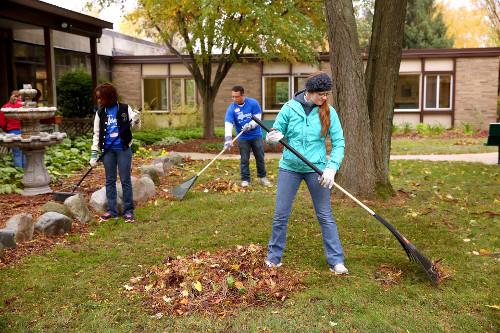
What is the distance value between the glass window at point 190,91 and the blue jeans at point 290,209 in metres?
21.3

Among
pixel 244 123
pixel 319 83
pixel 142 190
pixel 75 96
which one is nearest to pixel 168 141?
pixel 75 96

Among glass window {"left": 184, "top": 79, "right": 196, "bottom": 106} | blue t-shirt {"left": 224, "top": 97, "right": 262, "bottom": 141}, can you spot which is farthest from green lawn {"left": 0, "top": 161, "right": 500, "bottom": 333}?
glass window {"left": 184, "top": 79, "right": 196, "bottom": 106}

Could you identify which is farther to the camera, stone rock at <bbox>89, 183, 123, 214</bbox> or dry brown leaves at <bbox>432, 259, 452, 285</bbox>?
stone rock at <bbox>89, 183, 123, 214</bbox>

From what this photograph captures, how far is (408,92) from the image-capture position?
80.9 ft

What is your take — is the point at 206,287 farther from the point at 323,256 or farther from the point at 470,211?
the point at 470,211

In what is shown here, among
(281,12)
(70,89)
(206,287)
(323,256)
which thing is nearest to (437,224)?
(323,256)

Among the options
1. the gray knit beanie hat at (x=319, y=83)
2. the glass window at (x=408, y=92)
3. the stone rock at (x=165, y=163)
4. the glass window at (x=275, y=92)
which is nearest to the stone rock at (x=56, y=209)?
the gray knit beanie hat at (x=319, y=83)

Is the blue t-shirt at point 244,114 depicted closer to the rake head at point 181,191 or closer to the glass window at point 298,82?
the rake head at point 181,191

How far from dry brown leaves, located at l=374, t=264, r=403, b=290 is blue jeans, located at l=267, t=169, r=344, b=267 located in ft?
1.21

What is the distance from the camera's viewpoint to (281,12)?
51.6 feet

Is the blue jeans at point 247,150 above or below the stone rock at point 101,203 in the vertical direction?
above

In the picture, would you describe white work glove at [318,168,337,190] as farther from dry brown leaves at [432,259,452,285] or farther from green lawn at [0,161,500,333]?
dry brown leaves at [432,259,452,285]

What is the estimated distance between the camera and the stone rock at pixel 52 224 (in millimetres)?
6320

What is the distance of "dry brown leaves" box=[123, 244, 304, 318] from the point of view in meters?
4.36
